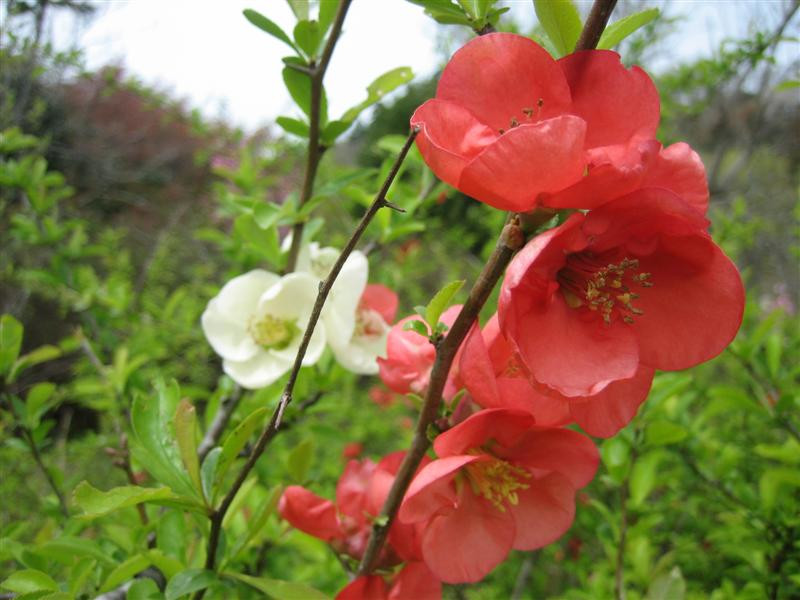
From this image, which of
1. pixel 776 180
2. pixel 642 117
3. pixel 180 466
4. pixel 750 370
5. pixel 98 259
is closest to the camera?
pixel 642 117

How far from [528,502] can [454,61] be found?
17.3 inches

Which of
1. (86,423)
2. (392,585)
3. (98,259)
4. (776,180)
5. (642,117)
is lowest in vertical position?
(86,423)

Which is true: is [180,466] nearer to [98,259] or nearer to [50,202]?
[50,202]

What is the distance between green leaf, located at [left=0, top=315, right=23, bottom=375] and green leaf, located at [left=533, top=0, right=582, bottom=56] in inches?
34.1

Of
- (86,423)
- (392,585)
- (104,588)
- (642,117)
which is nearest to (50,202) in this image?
(104,588)

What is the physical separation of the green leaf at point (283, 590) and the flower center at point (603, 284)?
366mm

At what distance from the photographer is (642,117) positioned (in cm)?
45

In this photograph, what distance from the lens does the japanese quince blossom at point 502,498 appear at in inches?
20.8

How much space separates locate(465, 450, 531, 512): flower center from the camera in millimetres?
553

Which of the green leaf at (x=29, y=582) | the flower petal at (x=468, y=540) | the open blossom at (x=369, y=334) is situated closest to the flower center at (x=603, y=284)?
the flower petal at (x=468, y=540)

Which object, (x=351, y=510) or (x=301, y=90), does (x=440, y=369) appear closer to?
(x=351, y=510)

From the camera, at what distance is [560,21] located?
0.48m

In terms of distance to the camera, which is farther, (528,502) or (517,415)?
(528,502)

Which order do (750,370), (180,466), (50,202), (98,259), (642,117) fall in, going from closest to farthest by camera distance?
(642,117) → (180,466) → (750,370) → (50,202) → (98,259)
